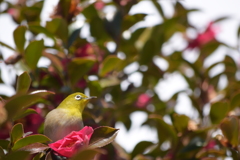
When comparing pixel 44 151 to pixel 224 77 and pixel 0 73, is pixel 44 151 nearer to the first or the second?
pixel 0 73

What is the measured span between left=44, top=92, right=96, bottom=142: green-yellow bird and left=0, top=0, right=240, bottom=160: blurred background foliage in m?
0.13

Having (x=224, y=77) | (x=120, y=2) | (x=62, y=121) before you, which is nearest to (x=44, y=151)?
(x=62, y=121)

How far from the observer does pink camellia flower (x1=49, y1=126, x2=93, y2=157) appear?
162cm

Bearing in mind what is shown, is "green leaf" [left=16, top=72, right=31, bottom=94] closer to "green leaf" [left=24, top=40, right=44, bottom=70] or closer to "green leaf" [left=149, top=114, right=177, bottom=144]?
"green leaf" [left=24, top=40, right=44, bottom=70]

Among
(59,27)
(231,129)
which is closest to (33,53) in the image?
(59,27)

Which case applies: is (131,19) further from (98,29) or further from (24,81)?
(24,81)

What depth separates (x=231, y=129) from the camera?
86.5 inches

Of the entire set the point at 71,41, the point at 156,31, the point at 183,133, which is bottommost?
the point at 183,133

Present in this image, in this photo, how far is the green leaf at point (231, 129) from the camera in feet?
7.20

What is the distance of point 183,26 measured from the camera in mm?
3678

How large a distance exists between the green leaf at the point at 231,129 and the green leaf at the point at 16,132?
3.69ft

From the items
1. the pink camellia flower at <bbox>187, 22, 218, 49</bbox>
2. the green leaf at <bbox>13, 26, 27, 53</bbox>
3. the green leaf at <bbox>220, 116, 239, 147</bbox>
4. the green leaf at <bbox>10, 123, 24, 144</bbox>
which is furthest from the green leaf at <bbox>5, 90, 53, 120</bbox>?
the pink camellia flower at <bbox>187, 22, 218, 49</bbox>

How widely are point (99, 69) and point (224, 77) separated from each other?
1309 millimetres

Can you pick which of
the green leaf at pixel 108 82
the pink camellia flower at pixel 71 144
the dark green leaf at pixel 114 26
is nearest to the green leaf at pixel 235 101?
the green leaf at pixel 108 82
